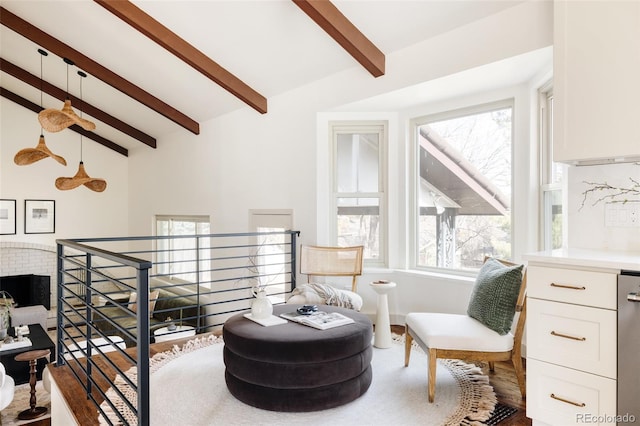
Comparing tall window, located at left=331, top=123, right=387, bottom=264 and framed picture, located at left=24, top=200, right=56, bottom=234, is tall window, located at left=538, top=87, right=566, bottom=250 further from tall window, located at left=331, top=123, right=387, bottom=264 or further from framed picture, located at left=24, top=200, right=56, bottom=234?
framed picture, located at left=24, top=200, right=56, bottom=234

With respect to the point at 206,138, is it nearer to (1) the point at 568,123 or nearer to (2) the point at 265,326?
(2) the point at 265,326

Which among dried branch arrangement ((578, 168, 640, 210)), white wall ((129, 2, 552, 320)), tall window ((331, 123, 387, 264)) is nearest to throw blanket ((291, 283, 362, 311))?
white wall ((129, 2, 552, 320))

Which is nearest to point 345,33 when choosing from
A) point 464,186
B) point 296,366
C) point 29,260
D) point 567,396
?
point 464,186

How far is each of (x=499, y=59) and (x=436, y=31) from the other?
0.54m

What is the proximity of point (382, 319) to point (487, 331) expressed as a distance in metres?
1.04

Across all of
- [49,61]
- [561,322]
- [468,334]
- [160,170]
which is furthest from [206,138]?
[561,322]

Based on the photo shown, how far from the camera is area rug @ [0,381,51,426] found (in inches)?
143

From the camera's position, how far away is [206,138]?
5.72 metres

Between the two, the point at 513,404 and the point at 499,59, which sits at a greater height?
the point at 499,59

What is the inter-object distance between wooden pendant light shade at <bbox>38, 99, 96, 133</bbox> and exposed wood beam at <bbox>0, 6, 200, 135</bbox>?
1.02 meters

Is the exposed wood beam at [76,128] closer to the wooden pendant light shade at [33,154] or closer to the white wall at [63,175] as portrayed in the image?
the white wall at [63,175]

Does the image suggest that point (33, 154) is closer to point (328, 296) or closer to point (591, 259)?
point (328, 296)

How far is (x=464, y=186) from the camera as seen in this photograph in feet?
12.5

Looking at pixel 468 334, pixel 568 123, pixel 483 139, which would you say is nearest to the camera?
pixel 568 123
